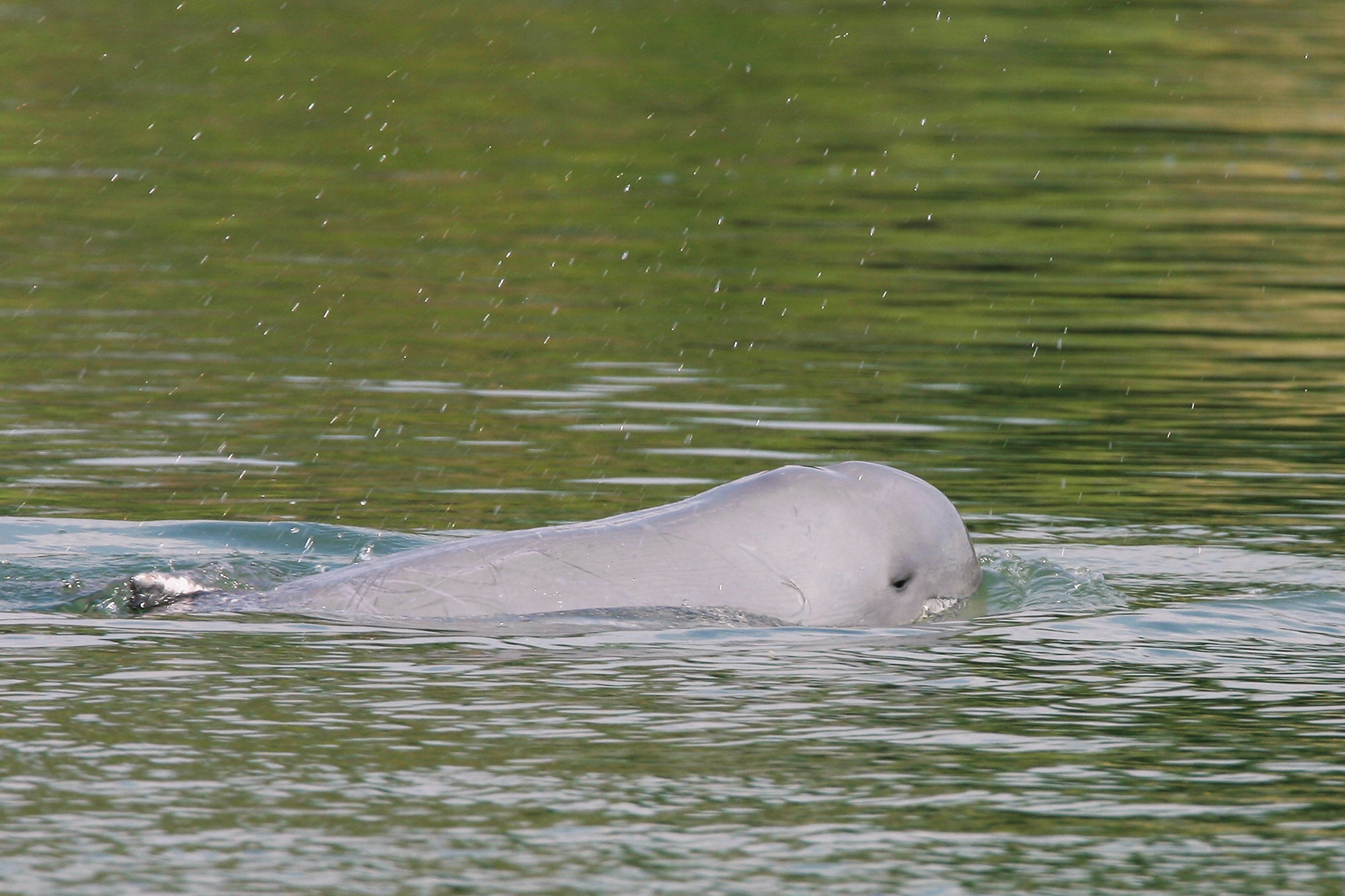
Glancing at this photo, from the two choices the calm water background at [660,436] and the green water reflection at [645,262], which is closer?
the calm water background at [660,436]

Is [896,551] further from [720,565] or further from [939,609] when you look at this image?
[720,565]

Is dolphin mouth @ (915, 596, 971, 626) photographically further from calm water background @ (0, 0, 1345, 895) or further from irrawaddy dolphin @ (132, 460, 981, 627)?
calm water background @ (0, 0, 1345, 895)

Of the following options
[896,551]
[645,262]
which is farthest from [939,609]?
[645,262]

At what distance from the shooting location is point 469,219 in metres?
19.6

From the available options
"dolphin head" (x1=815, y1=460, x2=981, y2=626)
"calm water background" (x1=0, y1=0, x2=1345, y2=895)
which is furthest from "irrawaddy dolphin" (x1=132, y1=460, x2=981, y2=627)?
"calm water background" (x1=0, y1=0, x2=1345, y2=895)

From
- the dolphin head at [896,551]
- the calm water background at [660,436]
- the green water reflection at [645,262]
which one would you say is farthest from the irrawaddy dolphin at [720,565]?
the green water reflection at [645,262]

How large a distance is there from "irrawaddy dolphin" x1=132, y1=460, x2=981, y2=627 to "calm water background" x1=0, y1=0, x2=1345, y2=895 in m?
0.21

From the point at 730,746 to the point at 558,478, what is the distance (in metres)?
4.90

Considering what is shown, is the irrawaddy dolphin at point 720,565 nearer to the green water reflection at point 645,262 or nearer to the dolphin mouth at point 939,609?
the dolphin mouth at point 939,609

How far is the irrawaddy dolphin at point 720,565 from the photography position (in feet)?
25.4

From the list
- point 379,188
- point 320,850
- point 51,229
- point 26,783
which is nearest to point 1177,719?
point 320,850

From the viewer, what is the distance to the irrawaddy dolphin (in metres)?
7.73

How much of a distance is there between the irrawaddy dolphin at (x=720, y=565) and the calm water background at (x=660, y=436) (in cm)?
21

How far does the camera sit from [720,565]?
7.75 metres
